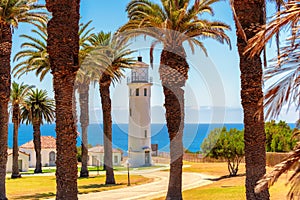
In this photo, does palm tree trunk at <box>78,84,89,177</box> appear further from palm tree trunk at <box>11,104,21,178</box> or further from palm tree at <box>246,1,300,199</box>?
palm tree at <box>246,1,300,199</box>

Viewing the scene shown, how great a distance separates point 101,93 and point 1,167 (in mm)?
13923

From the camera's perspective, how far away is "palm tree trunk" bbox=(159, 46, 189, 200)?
23.6m

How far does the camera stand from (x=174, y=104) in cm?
2373

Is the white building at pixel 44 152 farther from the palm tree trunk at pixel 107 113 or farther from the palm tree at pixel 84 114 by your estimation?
the palm tree trunk at pixel 107 113

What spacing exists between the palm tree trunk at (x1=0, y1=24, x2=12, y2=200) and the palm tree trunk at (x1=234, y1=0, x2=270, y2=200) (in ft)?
49.0

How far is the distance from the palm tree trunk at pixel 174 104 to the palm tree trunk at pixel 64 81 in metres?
7.71

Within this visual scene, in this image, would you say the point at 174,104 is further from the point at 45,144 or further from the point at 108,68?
the point at 45,144

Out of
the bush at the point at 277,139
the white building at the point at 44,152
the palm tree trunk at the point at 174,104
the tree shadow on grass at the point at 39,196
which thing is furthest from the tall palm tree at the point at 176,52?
the white building at the point at 44,152

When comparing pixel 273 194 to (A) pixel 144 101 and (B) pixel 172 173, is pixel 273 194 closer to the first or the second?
(B) pixel 172 173

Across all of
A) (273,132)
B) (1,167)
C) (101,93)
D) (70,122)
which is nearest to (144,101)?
(273,132)

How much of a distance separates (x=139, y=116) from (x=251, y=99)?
50.0 metres

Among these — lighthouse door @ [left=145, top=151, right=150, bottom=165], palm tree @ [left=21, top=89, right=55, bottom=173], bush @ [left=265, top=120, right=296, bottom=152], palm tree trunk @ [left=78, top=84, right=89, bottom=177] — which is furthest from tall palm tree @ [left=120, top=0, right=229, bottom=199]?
lighthouse door @ [left=145, top=151, right=150, bottom=165]

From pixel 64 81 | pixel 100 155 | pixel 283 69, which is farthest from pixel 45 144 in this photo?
pixel 283 69

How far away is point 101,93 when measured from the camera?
38.8 m
